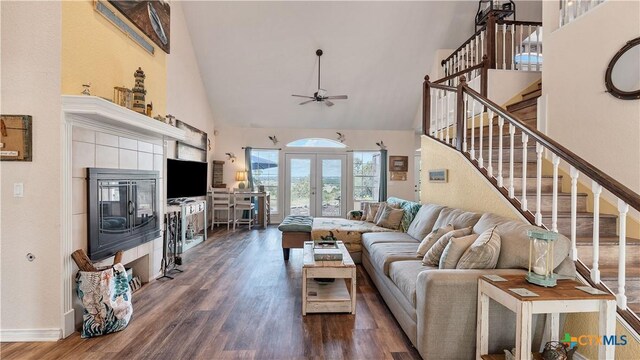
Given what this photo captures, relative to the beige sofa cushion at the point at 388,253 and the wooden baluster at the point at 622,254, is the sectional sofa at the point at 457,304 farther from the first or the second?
the beige sofa cushion at the point at 388,253

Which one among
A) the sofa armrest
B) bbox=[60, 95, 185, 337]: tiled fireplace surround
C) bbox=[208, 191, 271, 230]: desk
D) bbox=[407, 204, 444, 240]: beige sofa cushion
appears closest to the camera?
the sofa armrest

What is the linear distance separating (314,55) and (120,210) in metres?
4.92

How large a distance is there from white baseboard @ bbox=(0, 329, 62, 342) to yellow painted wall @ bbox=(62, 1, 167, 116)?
6.20ft

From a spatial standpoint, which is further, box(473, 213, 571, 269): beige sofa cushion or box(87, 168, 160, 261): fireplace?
box(87, 168, 160, 261): fireplace

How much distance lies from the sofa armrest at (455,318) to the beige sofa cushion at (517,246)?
7.0 inches

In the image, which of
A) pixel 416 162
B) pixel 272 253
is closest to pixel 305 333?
pixel 272 253

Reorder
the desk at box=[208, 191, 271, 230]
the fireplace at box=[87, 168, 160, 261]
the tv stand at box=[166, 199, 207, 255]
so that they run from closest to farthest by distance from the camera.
Answer: the fireplace at box=[87, 168, 160, 261] < the tv stand at box=[166, 199, 207, 255] < the desk at box=[208, 191, 271, 230]

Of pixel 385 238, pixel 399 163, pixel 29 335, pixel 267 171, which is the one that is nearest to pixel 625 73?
pixel 385 238

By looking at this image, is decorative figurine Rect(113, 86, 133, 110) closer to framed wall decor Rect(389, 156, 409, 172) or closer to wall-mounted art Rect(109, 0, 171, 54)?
wall-mounted art Rect(109, 0, 171, 54)

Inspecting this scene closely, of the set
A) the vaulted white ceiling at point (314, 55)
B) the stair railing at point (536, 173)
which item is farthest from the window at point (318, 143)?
the stair railing at point (536, 173)

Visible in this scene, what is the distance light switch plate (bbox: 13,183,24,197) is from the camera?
92.7 inches

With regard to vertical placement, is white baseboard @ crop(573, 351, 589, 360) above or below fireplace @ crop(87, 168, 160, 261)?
below

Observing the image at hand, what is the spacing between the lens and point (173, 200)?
5254 mm

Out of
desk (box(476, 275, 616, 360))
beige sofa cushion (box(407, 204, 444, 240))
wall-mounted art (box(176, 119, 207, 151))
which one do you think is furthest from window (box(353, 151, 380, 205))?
desk (box(476, 275, 616, 360))
